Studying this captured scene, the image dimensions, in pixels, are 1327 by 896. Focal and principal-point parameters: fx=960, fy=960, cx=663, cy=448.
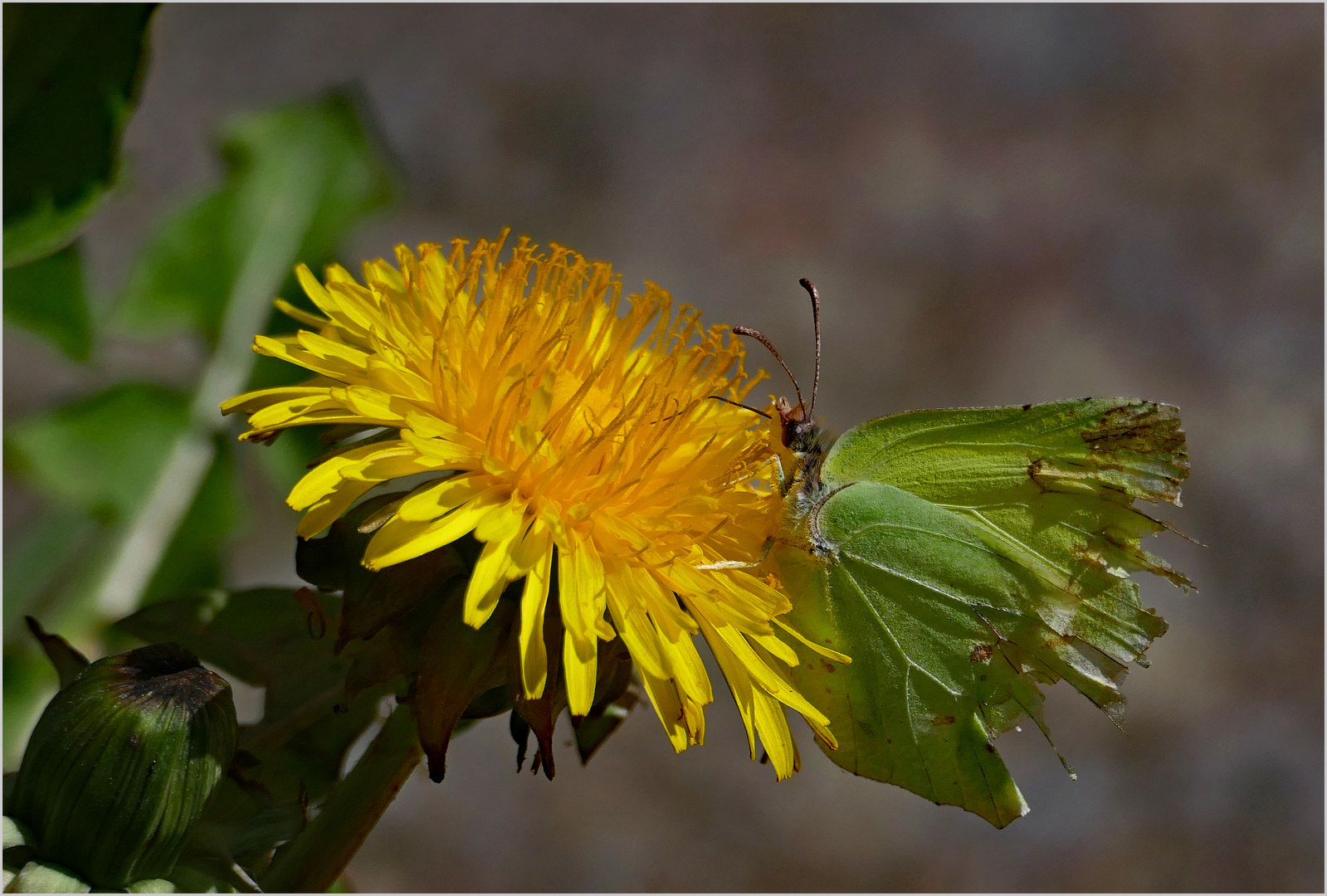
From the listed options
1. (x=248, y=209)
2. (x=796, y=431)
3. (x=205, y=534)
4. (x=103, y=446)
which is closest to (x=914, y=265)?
(x=248, y=209)

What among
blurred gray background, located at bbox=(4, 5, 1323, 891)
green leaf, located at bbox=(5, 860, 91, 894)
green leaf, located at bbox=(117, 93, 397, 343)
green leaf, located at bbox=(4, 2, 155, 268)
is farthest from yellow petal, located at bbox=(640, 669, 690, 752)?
blurred gray background, located at bbox=(4, 5, 1323, 891)

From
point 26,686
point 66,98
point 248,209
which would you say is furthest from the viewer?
point 248,209

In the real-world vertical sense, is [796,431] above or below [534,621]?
above

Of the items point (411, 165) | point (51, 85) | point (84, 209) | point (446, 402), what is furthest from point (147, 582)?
point (411, 165)

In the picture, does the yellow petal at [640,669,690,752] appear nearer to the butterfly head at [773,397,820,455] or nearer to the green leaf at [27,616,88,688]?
the butterfly head at [773,397,820,455]

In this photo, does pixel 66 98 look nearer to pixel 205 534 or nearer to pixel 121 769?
pixel 205 534

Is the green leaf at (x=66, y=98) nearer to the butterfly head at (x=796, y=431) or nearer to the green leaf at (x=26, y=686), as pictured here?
the green leaf at (x=26, y=686)

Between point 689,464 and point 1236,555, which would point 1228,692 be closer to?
point 1236,555
